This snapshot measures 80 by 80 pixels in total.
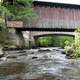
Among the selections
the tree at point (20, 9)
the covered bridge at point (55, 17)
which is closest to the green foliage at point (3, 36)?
the tree at point (20, 9)

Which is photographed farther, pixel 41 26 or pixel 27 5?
pixel 41 26

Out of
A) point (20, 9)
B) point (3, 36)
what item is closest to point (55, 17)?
point (20, 9)

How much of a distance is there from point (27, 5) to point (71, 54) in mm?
12217

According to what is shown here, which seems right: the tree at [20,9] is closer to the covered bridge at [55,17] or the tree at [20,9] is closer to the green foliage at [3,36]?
the green foliage at [3,36]

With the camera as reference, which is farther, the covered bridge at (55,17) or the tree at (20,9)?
the covered bridge at (55,17)

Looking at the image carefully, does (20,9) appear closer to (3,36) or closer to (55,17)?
(3,36)

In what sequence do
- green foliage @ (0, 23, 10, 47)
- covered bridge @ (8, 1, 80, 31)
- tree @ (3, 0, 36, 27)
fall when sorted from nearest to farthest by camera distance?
green foliage @ (0, 23, 10, 47)
tree @ (3, 0, 36, 27)
covered bridge @ (8, 1, 80, 31)

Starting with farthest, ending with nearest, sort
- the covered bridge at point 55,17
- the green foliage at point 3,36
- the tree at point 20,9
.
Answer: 1. the covered bridge at point 55,17
2. the tree at point 20,9
3. the green foliage at point 3,36

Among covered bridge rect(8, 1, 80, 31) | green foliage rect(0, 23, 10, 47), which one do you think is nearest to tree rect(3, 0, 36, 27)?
green foliage rect(0, 23, 10, 47)

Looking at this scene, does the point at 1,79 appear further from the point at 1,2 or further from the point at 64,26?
the point at 64,26

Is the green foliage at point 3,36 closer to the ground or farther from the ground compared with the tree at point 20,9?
closer to the ground

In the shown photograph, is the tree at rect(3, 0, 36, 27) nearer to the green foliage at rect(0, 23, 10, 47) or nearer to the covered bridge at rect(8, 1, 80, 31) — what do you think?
the green foliage at rect(0, 23, 10, 47)

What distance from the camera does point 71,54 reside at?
2167cm

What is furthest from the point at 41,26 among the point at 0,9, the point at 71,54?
the point at 71,54
